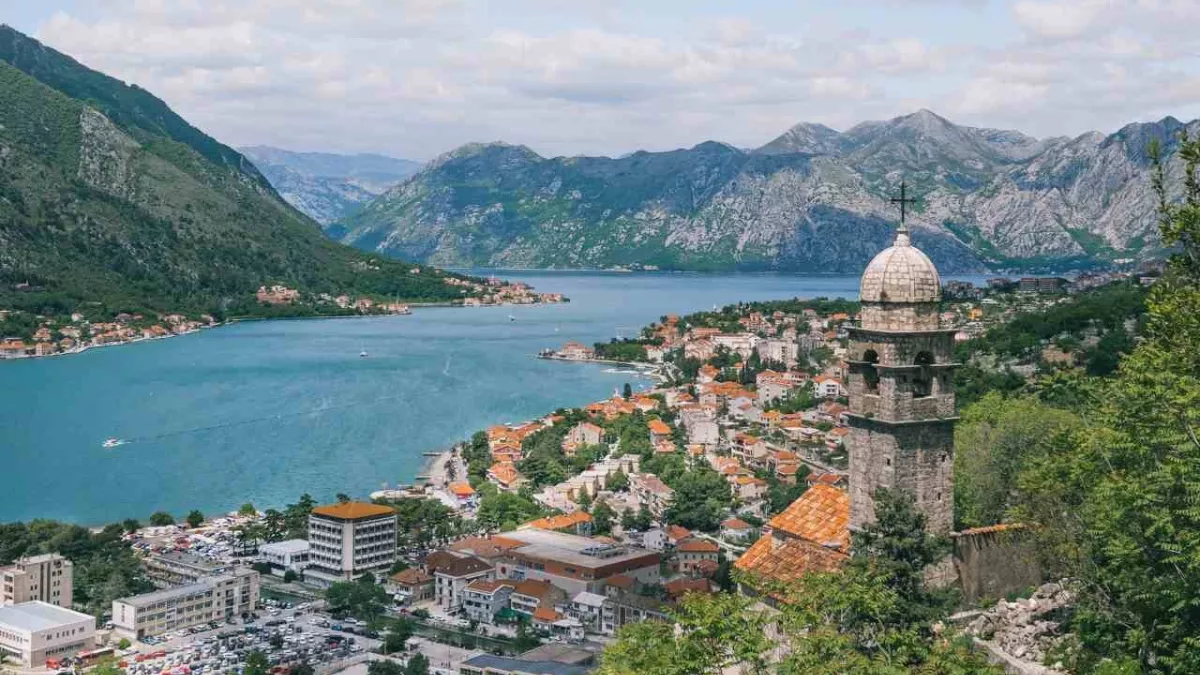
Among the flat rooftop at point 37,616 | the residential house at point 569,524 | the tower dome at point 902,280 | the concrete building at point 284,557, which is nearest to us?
the tower dome at point 902,280

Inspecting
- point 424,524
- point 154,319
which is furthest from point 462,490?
point 154,319

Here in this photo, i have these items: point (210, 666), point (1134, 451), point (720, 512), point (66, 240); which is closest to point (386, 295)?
point (66, 240)

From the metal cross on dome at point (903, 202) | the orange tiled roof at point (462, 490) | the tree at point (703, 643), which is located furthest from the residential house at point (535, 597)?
the tree at point (703, 643)

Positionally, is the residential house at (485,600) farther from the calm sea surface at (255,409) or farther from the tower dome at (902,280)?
the tower dome at (902,280)

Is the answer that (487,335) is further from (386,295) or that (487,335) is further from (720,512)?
(720,512)

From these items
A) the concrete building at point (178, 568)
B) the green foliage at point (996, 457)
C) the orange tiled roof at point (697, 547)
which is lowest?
the concrete building at point (178, 568)

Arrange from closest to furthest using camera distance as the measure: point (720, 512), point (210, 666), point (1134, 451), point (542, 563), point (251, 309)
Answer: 1. point (1134, 451)
2. point (210, 666)
3. point (542, 563)
4. point (720, 512)
5. point (251, 309)
